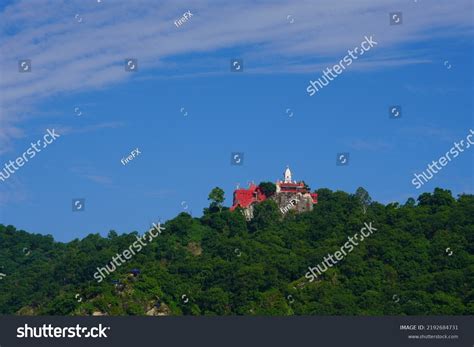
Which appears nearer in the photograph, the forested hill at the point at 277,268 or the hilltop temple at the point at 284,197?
the forested hill at the point at 277,268

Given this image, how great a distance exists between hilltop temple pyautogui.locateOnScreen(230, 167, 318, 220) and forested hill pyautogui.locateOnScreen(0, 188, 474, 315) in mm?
1564

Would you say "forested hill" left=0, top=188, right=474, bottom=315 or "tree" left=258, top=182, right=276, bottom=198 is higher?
"tree" left=258, top=182, right=276, bottom=198

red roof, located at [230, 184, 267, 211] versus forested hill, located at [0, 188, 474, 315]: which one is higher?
red roof, located at [230, 184, 267, 211]

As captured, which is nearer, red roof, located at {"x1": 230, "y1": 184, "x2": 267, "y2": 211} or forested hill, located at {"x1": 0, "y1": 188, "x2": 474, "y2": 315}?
forested hill, located at {"x1": 0, "y1": 188, "x2": 474, "y2": 315}

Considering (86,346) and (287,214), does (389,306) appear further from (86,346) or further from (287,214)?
(86,346)

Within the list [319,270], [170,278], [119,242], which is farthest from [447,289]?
[119,242]

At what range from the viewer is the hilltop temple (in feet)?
420

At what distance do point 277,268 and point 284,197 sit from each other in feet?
78.9

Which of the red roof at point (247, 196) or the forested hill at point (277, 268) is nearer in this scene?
the forested hill at point (277, 268)

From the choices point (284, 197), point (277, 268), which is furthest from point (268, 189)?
point (277, 268)

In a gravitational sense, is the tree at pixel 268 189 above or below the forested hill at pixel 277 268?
above

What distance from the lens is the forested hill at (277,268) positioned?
97125 millimetres

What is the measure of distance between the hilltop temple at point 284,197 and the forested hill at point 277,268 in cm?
156

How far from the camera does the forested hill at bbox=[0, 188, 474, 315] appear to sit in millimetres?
97125
